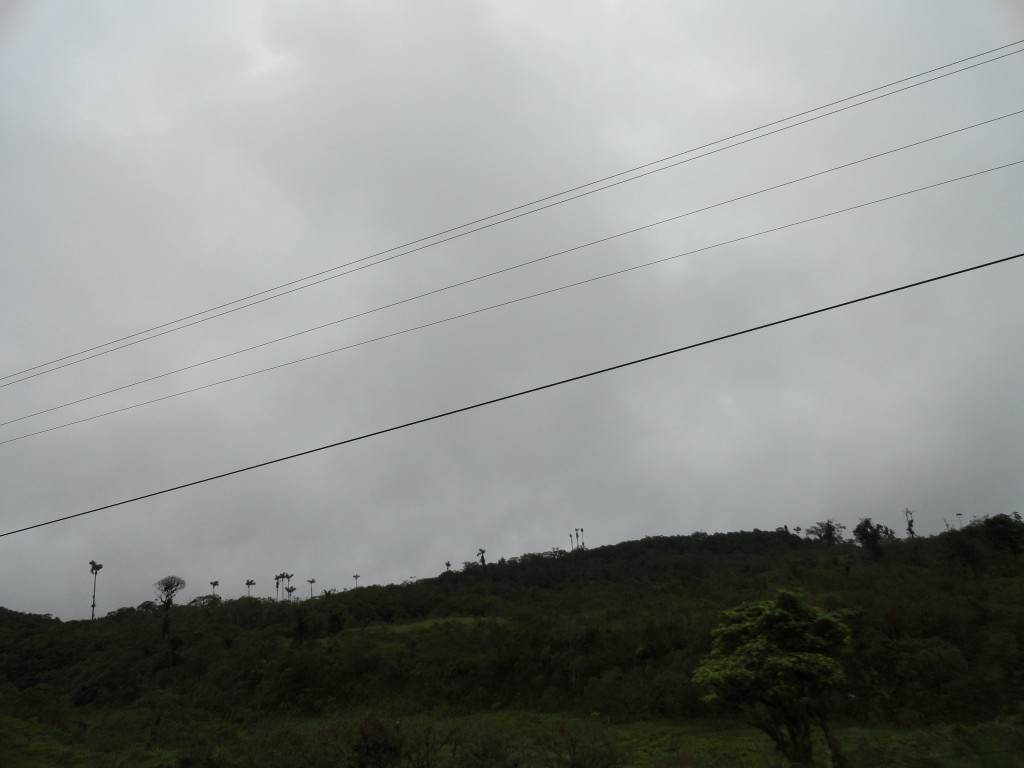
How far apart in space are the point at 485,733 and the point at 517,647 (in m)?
15.7

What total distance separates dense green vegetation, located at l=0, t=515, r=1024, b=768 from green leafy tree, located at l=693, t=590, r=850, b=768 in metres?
0.52

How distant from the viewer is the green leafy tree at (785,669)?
13430mm

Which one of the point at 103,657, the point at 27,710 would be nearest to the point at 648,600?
the point at 27,710

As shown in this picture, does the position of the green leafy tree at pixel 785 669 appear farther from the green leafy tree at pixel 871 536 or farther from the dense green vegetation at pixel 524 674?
the green leafy tree at pixel 871 536

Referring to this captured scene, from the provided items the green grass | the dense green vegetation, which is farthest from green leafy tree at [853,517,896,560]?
the green grass

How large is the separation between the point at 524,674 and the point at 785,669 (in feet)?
69.0

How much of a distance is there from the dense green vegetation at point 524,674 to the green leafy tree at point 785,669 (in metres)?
0.52

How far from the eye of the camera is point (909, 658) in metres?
22.9

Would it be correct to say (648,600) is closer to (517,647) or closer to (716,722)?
(517,647)

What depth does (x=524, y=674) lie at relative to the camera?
3219 centimetres

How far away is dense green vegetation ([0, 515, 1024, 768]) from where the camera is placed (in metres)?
17.8

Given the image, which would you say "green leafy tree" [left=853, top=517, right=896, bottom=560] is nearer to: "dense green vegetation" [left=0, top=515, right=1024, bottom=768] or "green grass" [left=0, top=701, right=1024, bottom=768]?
"dense green vegetation" [left=0, top=515, right=1024, bottom=768]

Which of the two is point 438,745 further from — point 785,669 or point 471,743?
point 785,669

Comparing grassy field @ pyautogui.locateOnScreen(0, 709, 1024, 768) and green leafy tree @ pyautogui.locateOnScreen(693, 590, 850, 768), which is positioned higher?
green leafy tree @ pyautogui.locateOnScreen(693, 590, 850, 768)
